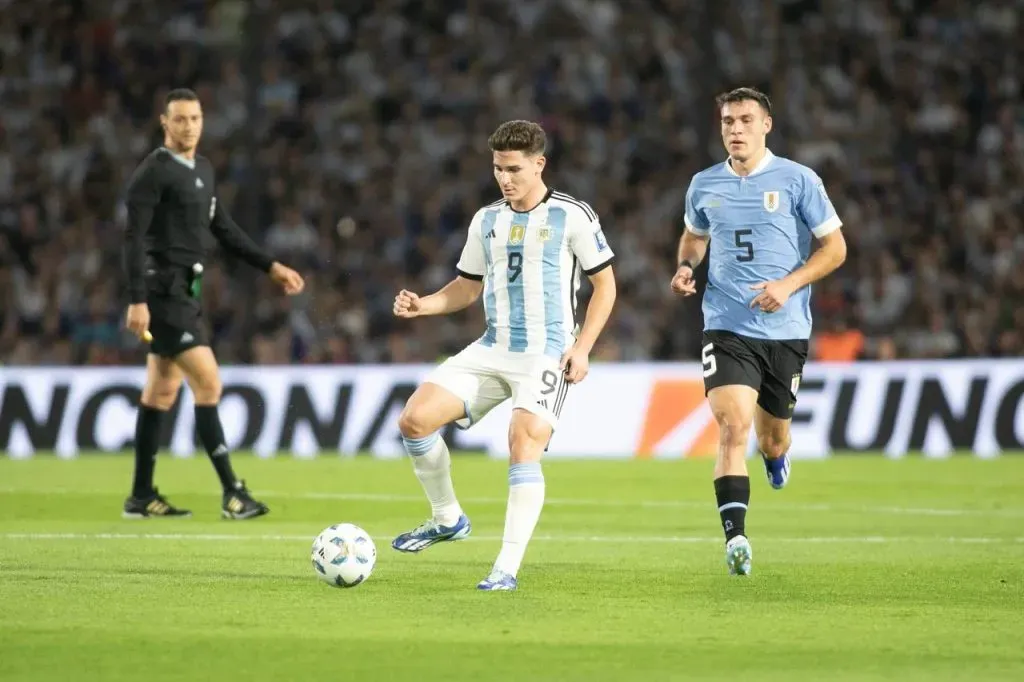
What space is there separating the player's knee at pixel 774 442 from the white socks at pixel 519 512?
1885mm

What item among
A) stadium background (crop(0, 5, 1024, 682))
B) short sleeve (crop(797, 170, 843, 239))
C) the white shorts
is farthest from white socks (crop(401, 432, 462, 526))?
short sleeve (crop(797, 170, 843, 239))

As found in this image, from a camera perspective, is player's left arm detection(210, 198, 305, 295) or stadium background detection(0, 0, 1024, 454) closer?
player's left arm detection(210, 198, 305, 295)

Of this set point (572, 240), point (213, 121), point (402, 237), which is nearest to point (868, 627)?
point (572, 240)

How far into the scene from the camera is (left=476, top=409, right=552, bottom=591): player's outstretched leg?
7.27m

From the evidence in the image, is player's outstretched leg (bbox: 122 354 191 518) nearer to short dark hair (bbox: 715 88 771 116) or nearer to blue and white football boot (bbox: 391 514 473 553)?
blue and white football boot (bbox: 391 514 473 553)

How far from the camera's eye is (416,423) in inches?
303

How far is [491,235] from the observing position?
7.84 m

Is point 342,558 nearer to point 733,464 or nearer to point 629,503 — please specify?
point 733,464

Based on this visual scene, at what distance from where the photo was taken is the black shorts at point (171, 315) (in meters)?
10.6

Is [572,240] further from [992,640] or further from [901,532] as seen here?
[901,532]

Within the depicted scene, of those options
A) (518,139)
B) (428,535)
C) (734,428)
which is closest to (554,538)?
(428,535)

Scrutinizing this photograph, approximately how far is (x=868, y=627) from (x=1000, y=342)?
43.5 feet

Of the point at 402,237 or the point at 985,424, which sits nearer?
the point at 985,424

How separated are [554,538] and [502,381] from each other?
2245 mm
